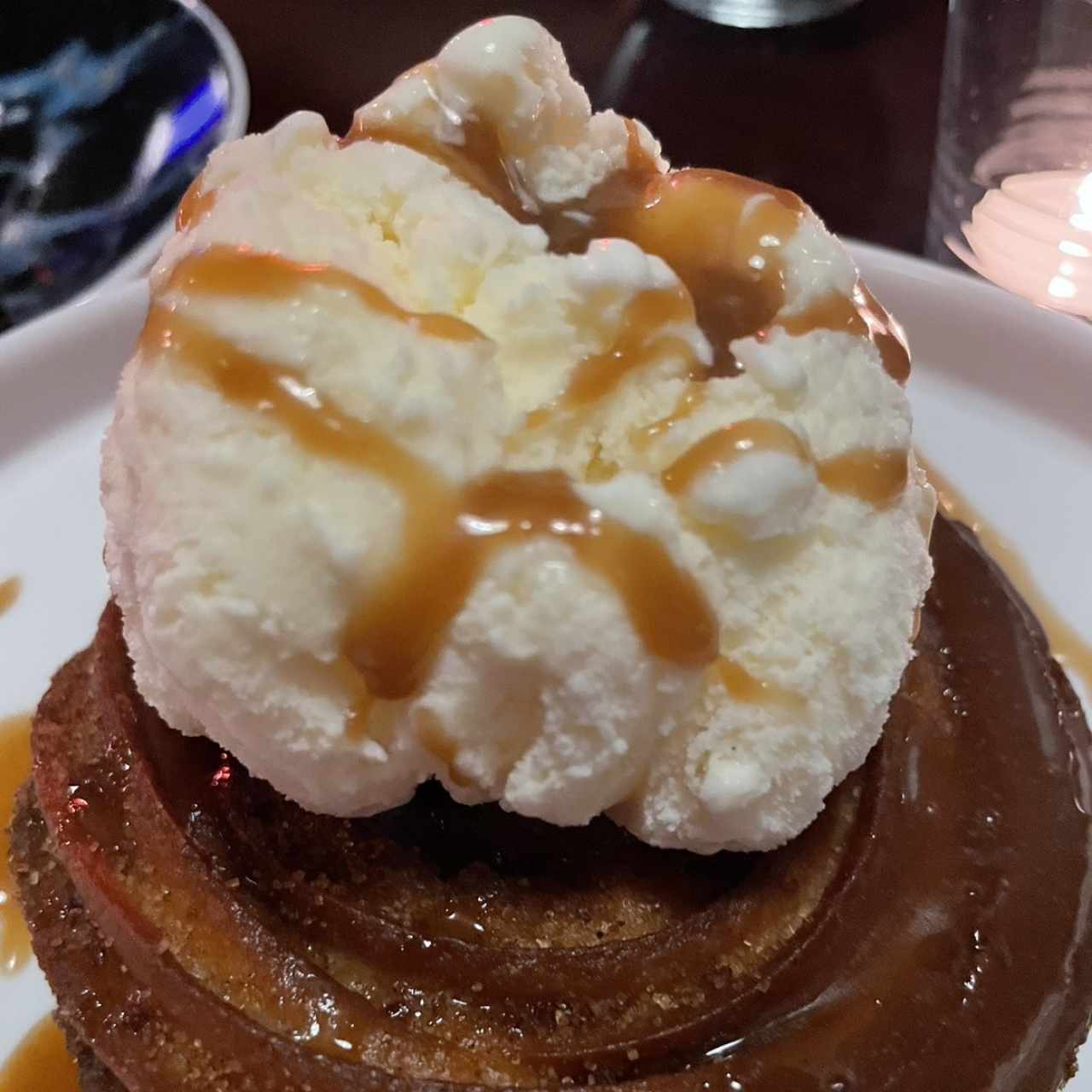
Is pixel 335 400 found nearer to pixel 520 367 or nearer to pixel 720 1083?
pixel 520 367

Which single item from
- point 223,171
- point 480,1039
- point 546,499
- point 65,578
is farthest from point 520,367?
point 65,578

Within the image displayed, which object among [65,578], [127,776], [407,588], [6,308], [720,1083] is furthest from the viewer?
[6,308]

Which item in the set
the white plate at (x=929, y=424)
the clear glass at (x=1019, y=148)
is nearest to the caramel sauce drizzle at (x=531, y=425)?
the white plate at (x=929, y=424)

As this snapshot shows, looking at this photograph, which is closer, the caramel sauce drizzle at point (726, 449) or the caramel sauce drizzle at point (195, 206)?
the caramel sauce drizzle at point (726, 449)

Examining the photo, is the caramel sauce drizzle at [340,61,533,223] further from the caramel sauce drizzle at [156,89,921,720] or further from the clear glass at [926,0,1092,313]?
the clear glass at [926,0,1092,313]

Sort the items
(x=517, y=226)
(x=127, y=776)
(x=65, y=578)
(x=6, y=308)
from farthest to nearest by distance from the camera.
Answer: (x=6, y=308) < (x=65, y=578) < (x=127, y=776) < (x=517, y=226)

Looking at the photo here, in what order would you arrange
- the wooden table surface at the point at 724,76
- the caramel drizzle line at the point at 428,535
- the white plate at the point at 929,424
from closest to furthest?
the caramel drizzle line at the point at 428,535 → the white plate at the point at 929,424 → the wooden table surface at the point at 724,76

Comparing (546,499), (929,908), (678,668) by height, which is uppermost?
(546,499)

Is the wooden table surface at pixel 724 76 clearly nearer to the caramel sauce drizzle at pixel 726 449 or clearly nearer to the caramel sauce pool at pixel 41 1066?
the caramel sauce drizzle at pixel 726 449
